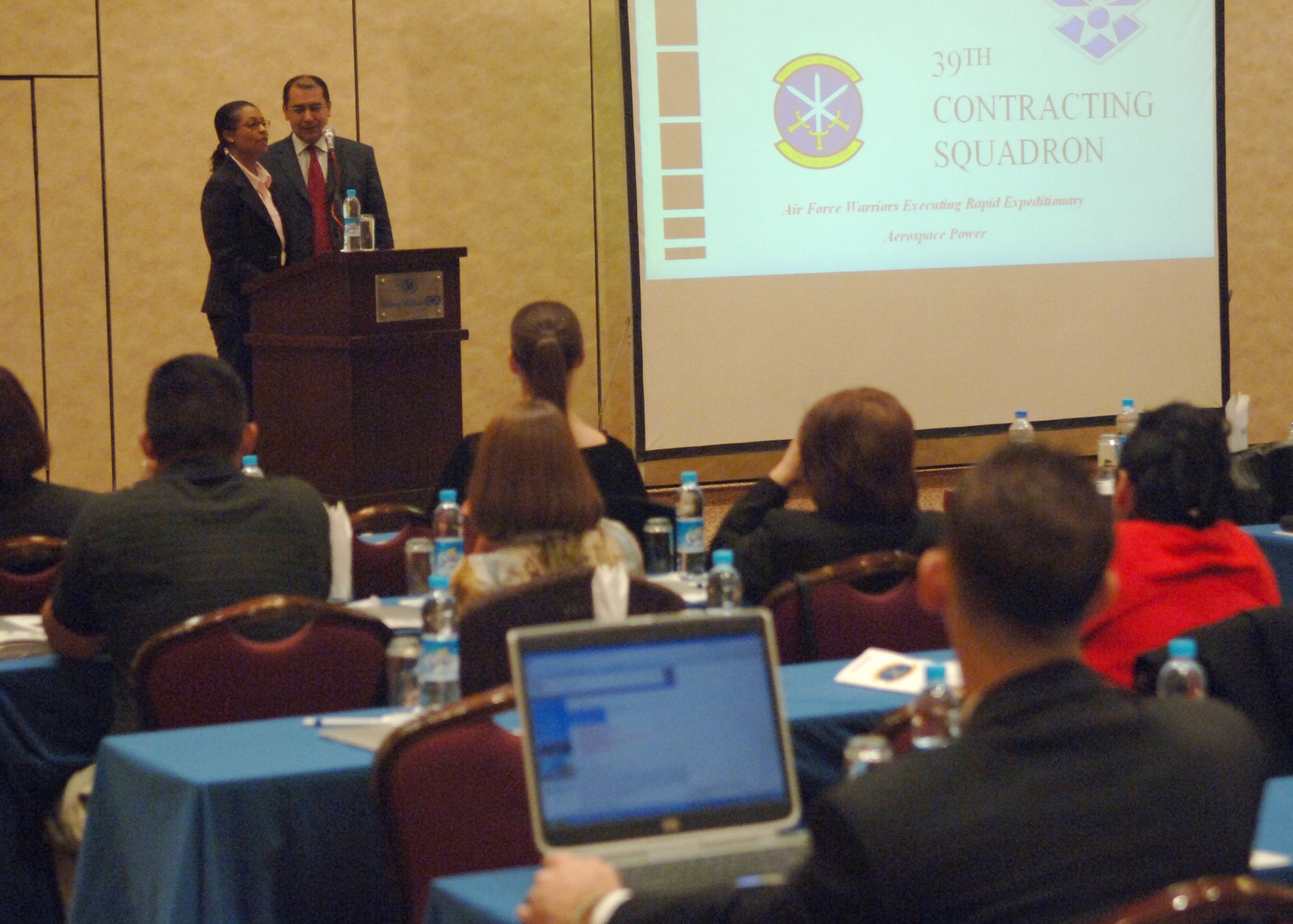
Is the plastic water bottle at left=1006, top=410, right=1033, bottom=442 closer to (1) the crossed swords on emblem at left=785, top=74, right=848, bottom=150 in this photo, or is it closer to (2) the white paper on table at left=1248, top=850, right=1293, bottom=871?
(1) the crossed swords on emblem at left=785, top=74, right=848, bottom=150

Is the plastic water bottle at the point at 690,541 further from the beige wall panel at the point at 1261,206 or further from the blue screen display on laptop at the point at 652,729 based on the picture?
the beige wall panel at the point at 1261,206

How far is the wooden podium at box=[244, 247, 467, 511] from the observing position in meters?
5.58

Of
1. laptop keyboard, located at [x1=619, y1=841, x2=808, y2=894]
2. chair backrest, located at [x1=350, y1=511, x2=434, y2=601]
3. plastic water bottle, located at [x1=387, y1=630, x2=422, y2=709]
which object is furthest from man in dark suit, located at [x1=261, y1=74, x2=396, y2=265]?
laptop keyboard, located at [x1=619, y1=841, x2=808, y2=894]

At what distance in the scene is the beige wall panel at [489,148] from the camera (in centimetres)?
792

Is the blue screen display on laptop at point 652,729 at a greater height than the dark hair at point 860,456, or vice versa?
the dark hair at point 860,456

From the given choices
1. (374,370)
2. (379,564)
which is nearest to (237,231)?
(374,370)

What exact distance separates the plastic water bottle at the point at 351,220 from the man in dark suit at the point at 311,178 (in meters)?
0.17

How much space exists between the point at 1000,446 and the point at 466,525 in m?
2.59

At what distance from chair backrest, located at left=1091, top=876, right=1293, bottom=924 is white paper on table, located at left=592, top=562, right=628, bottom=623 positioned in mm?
1538

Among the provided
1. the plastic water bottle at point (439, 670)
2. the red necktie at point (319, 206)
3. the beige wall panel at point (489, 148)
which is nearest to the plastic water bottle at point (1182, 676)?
the plastic water bottle at point (439, 670)

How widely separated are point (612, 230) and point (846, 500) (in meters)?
5.02

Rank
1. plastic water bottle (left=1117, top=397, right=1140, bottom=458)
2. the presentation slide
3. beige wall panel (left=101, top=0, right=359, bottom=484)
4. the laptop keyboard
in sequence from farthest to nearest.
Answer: the presentation slide, beige wall panel (left=101, top=0, right=359, bottom=484), plastic water bottle (left=1117, top=397, right=1140, bottom=458), the laptop keyboard

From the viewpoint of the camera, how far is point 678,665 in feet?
6.10

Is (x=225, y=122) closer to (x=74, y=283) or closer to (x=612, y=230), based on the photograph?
(x=74, y=283)
